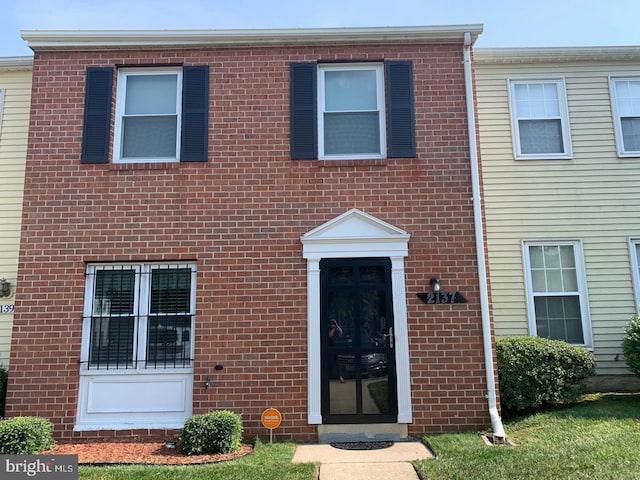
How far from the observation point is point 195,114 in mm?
8000

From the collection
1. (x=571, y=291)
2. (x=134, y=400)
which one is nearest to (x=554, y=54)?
(x=571, y=291)

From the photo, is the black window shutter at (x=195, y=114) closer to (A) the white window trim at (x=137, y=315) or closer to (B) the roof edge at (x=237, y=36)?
(B) the roof edge at (x=237, y=36)

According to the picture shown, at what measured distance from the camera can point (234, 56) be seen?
820 centimetres

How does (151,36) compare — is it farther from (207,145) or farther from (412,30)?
(412,30)

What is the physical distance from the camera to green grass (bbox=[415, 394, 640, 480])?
536 centimetres

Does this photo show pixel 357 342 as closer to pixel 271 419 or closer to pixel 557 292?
pixel 271 419

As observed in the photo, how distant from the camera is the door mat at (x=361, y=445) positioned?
→ 6766mm

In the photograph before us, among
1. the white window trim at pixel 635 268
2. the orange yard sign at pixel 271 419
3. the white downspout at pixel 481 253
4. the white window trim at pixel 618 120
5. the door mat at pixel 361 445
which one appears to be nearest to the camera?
the door mat at pixel 361 445

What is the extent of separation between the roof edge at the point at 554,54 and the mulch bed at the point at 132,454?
7.93m

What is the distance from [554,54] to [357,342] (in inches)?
263

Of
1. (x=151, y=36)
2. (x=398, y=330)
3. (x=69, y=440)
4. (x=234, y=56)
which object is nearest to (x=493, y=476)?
(x=398, y=330)

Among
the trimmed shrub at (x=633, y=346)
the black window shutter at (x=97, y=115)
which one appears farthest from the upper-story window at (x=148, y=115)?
the trimmed shrub at (x=633, y=346)

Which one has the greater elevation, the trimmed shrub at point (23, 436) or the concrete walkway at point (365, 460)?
A: the trimmed shrub at point (23, 436)

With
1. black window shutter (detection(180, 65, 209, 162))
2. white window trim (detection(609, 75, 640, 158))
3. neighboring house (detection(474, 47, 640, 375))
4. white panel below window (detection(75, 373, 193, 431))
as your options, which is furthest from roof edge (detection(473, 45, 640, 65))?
white panel below window (detection(75, 373, 193, 431))
